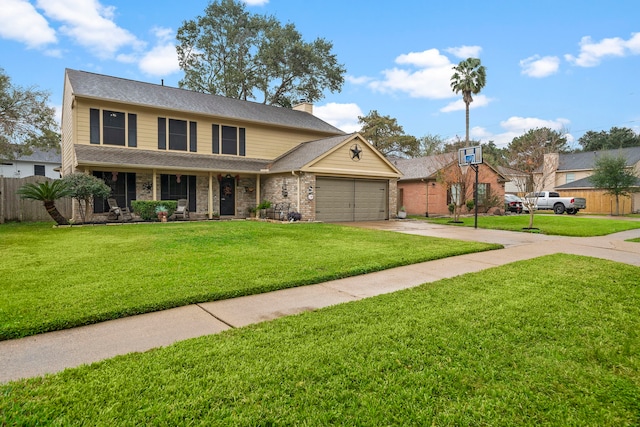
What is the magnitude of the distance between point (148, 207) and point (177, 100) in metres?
6.09

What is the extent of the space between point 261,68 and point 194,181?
16787 mm

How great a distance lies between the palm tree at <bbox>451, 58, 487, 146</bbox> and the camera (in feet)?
97.3

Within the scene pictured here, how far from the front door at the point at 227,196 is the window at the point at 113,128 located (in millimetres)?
4626

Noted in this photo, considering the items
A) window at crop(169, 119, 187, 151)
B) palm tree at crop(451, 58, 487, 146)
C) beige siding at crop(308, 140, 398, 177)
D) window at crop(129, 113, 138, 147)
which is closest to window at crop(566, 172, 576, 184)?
palm tree at crop(451, 58, 487, 146)

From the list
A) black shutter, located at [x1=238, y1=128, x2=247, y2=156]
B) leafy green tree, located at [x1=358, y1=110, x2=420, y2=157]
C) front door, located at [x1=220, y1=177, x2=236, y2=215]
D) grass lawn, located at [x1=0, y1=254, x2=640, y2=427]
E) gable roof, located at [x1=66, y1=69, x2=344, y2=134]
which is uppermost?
leafy green tree, located at [x1=358, y1=110, x2=420, y2=157]

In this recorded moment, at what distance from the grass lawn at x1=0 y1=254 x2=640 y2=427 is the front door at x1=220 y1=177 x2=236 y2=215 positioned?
14160 mm

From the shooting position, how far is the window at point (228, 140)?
17.7 metres

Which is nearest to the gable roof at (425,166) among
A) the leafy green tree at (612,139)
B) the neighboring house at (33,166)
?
the neighboring house at (33,166)

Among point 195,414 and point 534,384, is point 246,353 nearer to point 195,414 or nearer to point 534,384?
point 195,414

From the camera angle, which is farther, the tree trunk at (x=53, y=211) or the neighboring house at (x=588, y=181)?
the neighboring house at (x=588, y=181)

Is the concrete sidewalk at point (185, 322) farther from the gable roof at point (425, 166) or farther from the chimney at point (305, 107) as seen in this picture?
the chimney at point (305, 107)

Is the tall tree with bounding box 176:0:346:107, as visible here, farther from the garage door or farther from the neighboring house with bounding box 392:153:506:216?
the garage door

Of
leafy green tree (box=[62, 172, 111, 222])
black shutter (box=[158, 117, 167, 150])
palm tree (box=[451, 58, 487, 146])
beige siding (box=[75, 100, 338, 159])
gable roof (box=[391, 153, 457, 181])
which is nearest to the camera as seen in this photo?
leafy green tree (box=[62, 172, 111, 222])

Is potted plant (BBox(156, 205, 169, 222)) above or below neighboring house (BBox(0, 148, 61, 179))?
below
